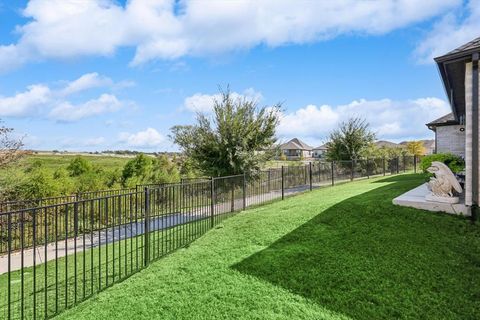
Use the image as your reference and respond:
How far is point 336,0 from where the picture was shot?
769 centimetres

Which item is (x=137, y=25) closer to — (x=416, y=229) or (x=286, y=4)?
(x=286, y=4)

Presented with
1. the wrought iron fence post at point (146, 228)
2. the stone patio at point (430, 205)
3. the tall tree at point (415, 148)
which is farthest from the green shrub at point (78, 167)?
the tall tree at point (415, 148)

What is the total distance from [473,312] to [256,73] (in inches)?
506

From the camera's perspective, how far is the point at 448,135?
1570 cm

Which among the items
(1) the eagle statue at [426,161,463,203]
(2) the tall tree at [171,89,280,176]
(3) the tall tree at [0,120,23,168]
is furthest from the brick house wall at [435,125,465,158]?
(3) the tall tree at [0,120,23,168]

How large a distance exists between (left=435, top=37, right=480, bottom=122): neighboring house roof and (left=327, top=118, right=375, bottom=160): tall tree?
9732 mm

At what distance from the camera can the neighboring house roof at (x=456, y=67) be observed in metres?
5.61

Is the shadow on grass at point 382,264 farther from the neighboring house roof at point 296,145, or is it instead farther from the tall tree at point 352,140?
the neighboring house roof at point 296,145

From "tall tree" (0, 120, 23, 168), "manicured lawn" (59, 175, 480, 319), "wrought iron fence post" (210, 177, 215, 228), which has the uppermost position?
"tall tree" (0, 120, 23, 168)

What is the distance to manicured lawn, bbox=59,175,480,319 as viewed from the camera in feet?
10.7

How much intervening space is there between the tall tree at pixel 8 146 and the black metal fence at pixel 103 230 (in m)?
1.73

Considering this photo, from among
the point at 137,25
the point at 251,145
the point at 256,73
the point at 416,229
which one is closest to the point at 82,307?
the point at 416,229

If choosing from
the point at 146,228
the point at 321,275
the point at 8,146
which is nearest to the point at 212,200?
the point at 146,228

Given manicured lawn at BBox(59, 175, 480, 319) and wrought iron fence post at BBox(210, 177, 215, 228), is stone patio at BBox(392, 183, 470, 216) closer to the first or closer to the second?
manicured lawn at BBox(59, 175, 480, 319)
